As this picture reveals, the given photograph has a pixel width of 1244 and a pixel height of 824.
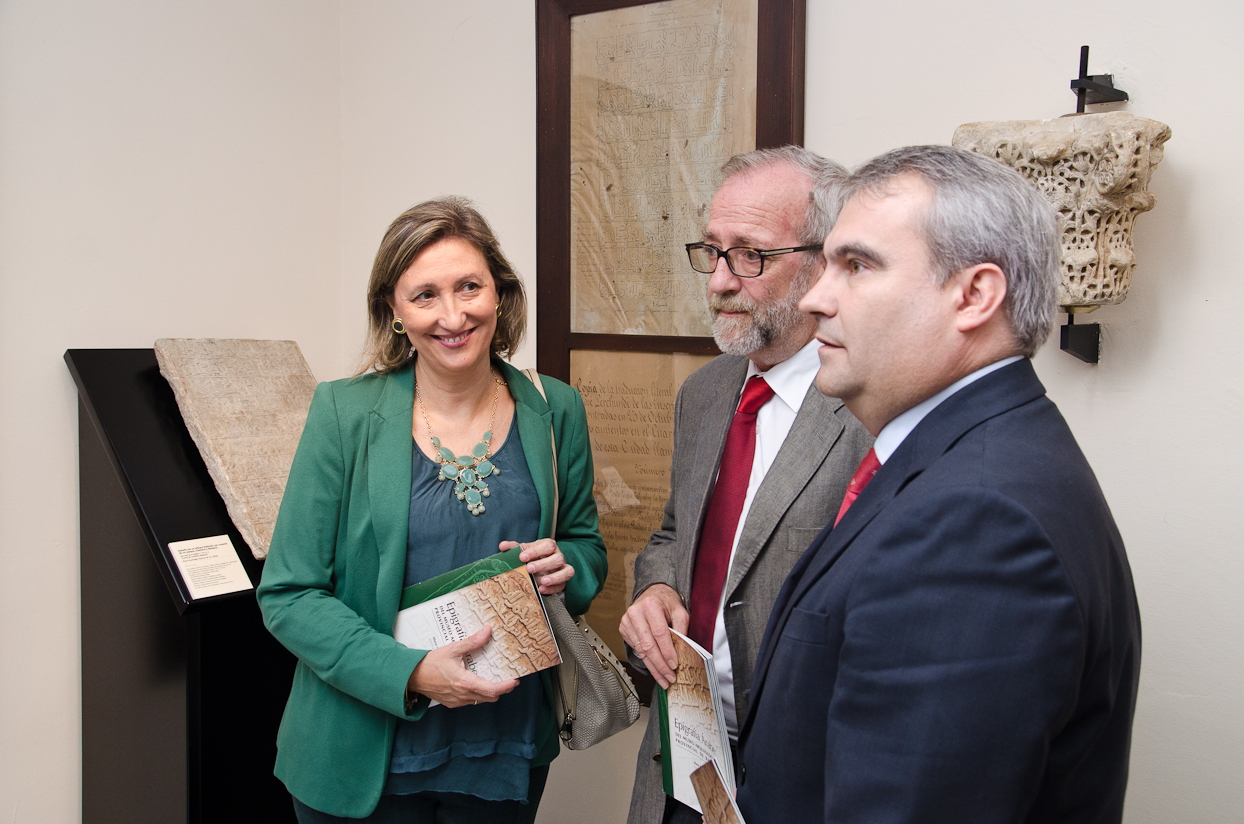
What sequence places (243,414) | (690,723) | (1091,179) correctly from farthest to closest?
(243,414), (1091,179), (690,723)

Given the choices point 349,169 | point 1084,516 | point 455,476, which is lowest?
point 455,476

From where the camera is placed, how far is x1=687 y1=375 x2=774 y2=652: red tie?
1620 mm

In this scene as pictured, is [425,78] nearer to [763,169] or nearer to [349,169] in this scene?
[349,169]

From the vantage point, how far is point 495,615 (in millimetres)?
1600

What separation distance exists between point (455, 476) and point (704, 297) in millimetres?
1064

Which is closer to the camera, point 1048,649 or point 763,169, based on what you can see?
point 1048,649

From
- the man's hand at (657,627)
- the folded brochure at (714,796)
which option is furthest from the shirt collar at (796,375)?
the folded brochure at (714,796)

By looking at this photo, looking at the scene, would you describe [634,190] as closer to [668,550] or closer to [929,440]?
[668,550]

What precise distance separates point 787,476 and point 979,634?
697 millimetres

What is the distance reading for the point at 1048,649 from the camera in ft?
2.74

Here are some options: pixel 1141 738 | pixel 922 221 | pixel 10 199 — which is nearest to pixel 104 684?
pixel 10 199

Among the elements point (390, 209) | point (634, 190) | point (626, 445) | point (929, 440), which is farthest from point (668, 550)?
point (390, 209)

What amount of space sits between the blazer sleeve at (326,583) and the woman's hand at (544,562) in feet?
0.87

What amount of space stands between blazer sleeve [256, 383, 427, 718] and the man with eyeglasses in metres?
0.47
